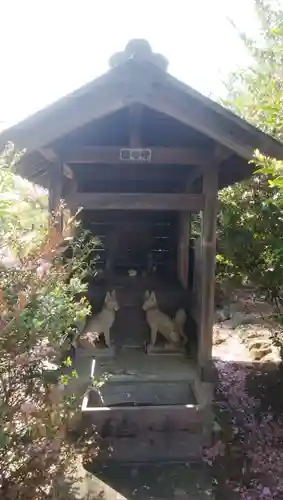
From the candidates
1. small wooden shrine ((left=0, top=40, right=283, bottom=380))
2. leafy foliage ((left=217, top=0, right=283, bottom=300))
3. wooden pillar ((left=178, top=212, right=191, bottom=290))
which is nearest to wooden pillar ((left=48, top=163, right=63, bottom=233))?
small wooden shrine ((left=0, top=40, right=283, bottom=380))

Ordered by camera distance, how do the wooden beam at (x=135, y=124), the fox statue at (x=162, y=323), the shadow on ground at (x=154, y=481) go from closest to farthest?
1. the shadow on ground at (x=154, y=481)
2. the wooden beam at (x=135, y=124)
3. the fox statue at (x=162, y=323)

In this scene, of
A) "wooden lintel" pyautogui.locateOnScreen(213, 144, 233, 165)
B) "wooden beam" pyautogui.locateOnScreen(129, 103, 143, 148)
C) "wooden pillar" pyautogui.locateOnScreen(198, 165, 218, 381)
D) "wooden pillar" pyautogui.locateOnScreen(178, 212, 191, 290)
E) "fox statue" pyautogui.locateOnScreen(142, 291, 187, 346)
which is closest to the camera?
"wooden beam" pyautogui.locateOnScreen(129, 103, 143, 148)

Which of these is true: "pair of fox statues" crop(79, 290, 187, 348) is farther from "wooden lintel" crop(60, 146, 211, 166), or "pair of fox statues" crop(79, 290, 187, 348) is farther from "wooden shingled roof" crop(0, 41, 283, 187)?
"wooden shingled roof" crop(0, 41, 283, 187)

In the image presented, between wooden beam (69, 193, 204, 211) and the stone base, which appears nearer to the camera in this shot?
wooden beam (69, 193, 204, 211)

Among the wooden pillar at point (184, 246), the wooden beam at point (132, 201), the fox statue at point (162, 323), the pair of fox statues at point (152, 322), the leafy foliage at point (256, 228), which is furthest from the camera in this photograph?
the wooden pillar at point (184, 246)

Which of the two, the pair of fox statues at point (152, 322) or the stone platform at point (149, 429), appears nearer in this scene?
the stone platform at point (149, 429)

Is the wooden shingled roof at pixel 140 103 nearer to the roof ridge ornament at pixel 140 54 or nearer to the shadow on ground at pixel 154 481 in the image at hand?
the roof ridge ornament at pixel 140 54

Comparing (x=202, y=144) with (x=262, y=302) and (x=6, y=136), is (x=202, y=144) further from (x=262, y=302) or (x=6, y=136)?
(x=262, y=302)

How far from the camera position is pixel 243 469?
11.7 ft

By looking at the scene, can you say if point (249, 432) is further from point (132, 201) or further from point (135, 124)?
point (135, 124)

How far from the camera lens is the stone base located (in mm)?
5062

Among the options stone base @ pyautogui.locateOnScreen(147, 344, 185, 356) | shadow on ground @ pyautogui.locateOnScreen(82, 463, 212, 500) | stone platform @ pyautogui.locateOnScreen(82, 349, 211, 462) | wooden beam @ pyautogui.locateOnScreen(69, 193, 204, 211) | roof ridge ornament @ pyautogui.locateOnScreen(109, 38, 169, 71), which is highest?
roof ridge ornament @ pyautogui.locateOnScreen(109, 38, 169, 71)

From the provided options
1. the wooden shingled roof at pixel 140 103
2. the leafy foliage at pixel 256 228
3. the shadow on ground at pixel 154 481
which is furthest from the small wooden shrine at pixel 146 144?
the shadow on ground at pixel 154 481

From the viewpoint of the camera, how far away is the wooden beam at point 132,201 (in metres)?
4.05
